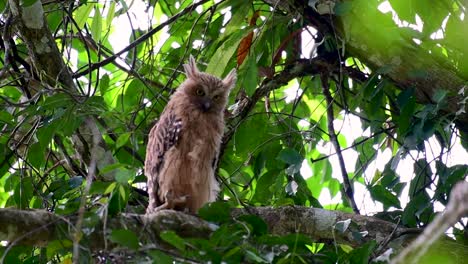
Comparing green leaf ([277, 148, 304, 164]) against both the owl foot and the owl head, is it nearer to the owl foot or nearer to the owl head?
the owl foot

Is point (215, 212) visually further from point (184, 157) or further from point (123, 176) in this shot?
point (184, 157)

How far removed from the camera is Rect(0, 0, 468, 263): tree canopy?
11.8 ft

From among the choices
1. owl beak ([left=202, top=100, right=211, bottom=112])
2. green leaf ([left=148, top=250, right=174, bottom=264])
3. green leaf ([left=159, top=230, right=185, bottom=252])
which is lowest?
green leaf ([left=148, top=250, right=174, bottom=264])

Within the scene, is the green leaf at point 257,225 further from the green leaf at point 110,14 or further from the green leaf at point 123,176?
the green leaf at point 110,14

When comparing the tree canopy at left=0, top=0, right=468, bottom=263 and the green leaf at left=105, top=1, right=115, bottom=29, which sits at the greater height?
the green leaf at left=105, top=1, right=115, bottom=29

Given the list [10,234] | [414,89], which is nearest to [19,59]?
[10,234]

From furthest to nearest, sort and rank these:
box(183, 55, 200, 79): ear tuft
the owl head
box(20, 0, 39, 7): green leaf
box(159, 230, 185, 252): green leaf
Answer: box(183, 55, 200, 79): ear tuft < the owl head < box(20, 0, 39, 7): green leaf < box(159, 230, 185, 252): green leaf

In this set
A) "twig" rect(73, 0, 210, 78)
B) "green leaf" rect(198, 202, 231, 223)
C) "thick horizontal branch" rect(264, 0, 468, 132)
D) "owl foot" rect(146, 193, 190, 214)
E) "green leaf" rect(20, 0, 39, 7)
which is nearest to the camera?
"green leaf" rect(198, 202, 231, 223)

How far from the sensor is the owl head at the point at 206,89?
5.55 meters

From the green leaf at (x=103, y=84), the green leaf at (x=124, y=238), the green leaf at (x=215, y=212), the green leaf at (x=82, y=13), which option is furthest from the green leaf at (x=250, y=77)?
the green leaf at (x=124, y=238)

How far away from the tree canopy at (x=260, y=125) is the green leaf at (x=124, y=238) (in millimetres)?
116

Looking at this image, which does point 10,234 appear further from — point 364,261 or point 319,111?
point 319,111

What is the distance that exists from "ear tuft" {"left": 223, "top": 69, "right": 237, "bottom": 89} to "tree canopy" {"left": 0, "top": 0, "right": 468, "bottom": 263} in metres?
0.05

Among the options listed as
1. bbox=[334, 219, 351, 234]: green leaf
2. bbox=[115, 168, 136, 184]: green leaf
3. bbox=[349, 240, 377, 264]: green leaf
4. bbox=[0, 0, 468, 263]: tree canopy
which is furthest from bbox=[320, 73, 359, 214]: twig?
bbox=[115, 168, 136, 184]: green leaf
